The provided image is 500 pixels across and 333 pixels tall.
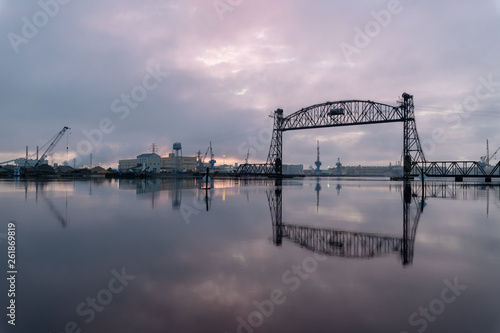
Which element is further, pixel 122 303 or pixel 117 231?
pixel 117 231

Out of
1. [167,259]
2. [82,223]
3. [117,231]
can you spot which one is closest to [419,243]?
[167,259]

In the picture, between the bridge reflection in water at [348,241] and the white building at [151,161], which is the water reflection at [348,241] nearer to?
the bridge reflection in water at [348,241]

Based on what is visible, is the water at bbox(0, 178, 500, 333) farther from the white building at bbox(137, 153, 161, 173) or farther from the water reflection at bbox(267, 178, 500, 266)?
the white building at bbox(137, 153, 161, 173)

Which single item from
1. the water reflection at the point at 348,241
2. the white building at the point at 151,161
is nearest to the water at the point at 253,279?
the water reflection at the point at 348,241

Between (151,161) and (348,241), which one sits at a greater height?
(151,161)

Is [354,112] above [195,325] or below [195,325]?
above

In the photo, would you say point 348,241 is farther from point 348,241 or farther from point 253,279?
point 253,279

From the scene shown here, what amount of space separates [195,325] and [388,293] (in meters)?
→ 3.99

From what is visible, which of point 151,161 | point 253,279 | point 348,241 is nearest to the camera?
point 253,279

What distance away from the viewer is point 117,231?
11.4m

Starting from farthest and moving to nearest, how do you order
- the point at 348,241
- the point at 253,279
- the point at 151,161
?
the point at 151,161 → the point at 348,241 → the point at 253,279

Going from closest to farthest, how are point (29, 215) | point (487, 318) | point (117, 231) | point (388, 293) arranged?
point (487, 318), point (388, 293), point (117, 231), point (29, 215)

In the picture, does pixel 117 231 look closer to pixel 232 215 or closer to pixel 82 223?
pixel 82 223

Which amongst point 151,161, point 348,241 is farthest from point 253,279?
point 151,161
